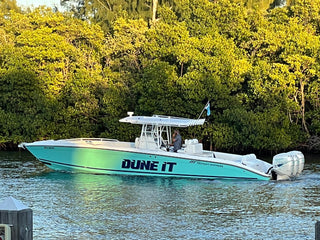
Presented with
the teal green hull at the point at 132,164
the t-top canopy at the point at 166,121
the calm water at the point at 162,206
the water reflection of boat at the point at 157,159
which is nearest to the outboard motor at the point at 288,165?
the water reflection of boat at the point at 157,159

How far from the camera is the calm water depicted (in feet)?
46.4

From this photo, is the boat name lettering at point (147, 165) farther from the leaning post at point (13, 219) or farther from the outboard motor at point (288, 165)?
the leaning post at point (13, 219)

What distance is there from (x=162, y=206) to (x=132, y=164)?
5.54m

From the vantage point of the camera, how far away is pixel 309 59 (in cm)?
3316

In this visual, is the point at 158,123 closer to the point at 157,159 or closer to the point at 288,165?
the point at 157,159

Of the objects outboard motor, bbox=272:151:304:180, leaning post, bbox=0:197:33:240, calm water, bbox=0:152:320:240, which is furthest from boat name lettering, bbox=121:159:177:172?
leaning post, bbox=0:197:33:240

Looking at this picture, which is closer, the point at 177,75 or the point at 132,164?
the point at 132,164

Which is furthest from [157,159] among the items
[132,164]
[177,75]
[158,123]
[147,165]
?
[177,75]

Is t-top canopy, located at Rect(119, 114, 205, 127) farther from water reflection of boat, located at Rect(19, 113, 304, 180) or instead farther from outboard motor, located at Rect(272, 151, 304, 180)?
outboard motor, located at Rect(272, 151, 304, 180)

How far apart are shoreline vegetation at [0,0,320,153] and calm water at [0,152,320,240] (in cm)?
934

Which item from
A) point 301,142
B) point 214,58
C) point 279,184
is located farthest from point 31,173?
point 301,142

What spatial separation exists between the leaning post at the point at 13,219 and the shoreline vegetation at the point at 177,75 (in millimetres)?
25334

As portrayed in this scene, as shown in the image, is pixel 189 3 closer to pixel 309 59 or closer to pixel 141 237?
pixel 309 59

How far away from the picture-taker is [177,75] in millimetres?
35281
